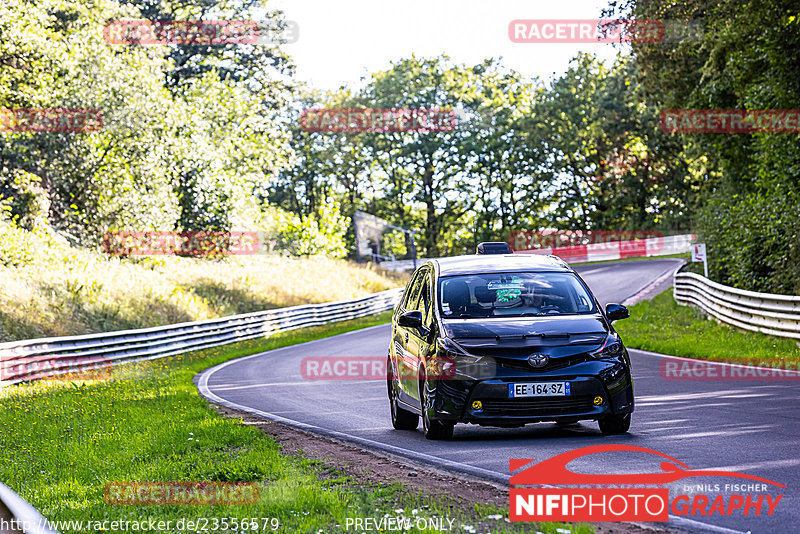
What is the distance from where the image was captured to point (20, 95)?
30578 mm

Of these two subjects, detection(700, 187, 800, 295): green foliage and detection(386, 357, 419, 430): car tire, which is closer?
detection(386, 357, 419, 430): car tire

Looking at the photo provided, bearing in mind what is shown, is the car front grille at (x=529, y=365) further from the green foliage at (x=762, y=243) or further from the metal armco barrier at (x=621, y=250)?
the metal armco barrier at (x=621, y=250)

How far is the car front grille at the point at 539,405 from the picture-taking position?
8.75 metres

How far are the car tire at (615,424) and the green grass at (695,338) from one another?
24.1 feet

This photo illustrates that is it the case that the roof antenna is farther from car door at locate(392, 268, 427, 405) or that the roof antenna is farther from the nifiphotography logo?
the nifiphotography logo

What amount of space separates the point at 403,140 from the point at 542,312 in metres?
68.1

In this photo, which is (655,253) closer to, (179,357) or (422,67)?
(422,67)

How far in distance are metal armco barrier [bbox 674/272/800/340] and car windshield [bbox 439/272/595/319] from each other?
7.89m

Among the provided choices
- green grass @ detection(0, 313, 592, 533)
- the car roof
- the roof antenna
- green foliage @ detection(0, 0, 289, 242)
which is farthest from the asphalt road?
green foliage @ detection(0, 0, 289, 242)

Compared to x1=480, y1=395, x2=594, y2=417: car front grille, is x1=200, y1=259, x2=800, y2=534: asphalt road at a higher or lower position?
lower

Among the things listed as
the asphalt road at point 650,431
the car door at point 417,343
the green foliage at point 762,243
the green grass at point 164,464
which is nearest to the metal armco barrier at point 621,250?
the green foliage at point 762,243
